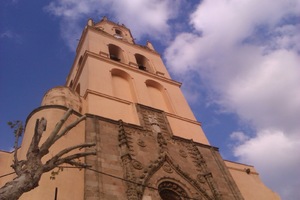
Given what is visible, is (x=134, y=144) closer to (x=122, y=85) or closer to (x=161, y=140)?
(x=161, y=140)

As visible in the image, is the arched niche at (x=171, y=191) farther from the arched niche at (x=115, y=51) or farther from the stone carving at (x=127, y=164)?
the arched niche at (x=115, y=51)

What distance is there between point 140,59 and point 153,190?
1360 centimetres

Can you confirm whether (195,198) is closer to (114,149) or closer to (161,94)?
(114,149)

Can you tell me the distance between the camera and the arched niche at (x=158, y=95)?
667 inches

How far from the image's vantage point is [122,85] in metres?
16.9

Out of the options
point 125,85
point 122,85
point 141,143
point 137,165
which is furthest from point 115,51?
point 137,165

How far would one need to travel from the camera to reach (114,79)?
17031 millimetres

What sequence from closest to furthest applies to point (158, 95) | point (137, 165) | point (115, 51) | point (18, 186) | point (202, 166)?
point (18, 186) → point (137, 165) → point (202, 166) → point (158, 95) → point (115, 51)

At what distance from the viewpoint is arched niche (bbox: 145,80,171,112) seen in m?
17.0

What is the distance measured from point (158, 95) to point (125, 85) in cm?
216

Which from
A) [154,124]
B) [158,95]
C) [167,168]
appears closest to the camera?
[167,168]

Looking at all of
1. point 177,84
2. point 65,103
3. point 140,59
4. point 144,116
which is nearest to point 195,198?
point 144,116

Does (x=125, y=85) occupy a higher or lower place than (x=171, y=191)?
higher

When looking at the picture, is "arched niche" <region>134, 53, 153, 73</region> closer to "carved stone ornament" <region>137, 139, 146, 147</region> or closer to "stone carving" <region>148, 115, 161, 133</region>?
"stone carving" <region>148, 115, 161, 133</region>
